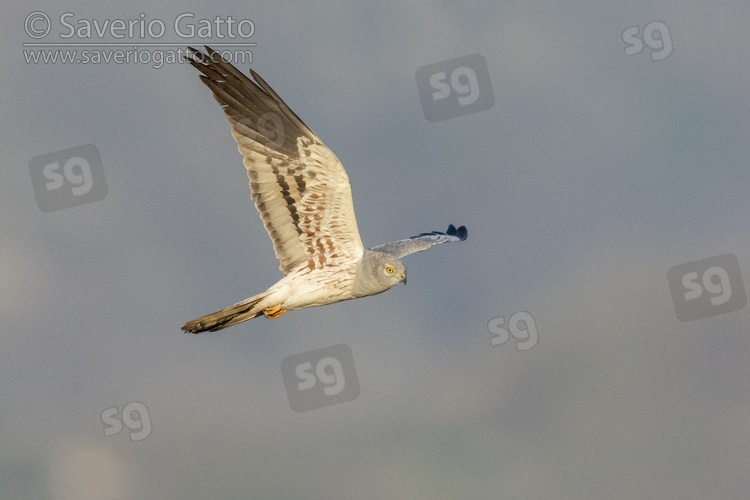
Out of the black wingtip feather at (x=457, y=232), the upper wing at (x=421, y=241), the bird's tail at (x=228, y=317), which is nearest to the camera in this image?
the bird's tail at (x=228, y=317)

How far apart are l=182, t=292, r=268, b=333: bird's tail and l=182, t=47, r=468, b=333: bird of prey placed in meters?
0.02

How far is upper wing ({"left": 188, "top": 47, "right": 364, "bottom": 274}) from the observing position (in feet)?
47.3

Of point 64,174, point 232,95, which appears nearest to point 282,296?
point 232,95

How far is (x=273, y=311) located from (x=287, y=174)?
105 inches

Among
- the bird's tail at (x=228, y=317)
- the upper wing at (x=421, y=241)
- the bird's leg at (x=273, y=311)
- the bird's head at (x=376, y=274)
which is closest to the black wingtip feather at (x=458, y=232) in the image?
the upper wing at (x=421, y=241)

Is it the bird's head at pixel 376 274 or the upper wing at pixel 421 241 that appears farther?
the upper wing at pixel 421 241

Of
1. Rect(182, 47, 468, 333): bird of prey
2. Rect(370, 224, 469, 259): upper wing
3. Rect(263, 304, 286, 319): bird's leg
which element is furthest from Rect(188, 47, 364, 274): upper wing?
Rect(370, 224, 469, 259): upper wing

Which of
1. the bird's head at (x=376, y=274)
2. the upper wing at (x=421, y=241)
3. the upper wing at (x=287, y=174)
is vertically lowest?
the bird's head at (x=376, y=274)

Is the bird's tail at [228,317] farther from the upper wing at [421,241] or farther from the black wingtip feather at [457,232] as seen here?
the black wingtip feather at [457,232]

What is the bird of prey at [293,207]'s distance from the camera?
14.5 m

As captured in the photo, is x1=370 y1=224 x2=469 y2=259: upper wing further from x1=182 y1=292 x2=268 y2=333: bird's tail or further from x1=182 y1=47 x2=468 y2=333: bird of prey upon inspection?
x1=182 y1=292 x2=268 y2=333: bird's tail

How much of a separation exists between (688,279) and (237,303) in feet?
47.7

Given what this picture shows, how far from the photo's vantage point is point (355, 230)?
15.8m

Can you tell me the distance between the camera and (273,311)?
52.2 ft
